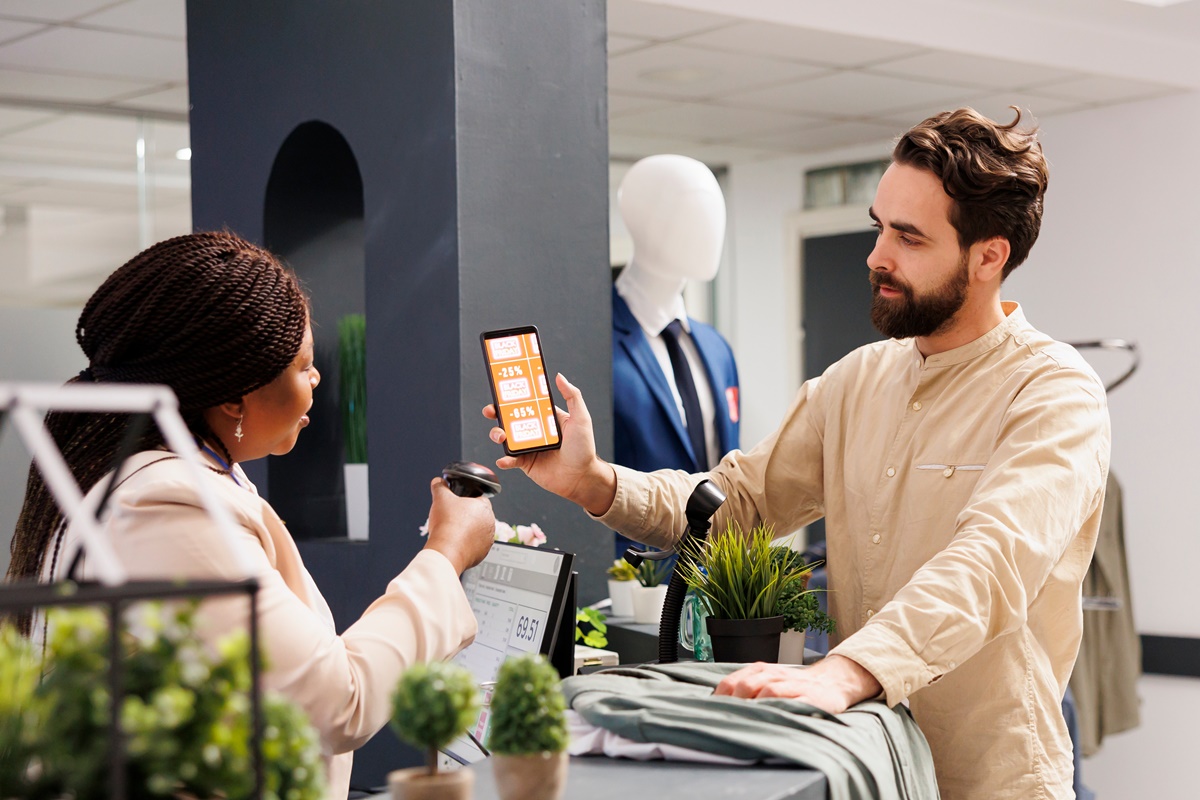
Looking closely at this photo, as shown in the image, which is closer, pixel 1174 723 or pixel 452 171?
pixel 452 171

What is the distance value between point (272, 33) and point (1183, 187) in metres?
4.06

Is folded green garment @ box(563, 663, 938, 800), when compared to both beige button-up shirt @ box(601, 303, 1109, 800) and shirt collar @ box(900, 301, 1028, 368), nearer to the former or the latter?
beige button-up shirt @ box(601, 303, 1109, 800)

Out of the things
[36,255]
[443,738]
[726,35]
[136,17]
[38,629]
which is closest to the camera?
[443,738]

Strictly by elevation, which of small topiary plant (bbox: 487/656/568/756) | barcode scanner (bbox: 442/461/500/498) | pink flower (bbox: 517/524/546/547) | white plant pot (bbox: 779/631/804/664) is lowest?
white plant pot (bbox: 779/631/804/664)

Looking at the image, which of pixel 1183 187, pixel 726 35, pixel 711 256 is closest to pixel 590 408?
pixel 711 256

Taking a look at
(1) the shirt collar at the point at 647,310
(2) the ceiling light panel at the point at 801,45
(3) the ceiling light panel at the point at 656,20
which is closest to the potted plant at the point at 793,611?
(1) the shirt collar at the point at 647,310

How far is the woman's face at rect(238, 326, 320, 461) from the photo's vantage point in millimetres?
1392

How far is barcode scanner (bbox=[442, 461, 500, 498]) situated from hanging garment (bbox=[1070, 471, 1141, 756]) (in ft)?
13.0

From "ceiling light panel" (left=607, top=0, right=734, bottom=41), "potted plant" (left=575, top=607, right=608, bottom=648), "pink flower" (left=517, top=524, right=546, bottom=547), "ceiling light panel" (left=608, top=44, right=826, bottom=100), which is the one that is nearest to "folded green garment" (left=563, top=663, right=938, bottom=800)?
"pink flower" (left=517, top=524, right=546, bottom=547)

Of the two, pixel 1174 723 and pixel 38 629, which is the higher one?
pixel 38 629

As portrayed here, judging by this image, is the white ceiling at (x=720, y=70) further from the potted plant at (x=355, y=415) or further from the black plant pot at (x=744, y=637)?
the black plant pot at (x=744, y=637)

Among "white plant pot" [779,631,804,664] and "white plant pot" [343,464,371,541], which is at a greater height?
"white plant pot" [343,464,371,541]

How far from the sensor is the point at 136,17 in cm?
400

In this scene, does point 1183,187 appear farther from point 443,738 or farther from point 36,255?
point 443,738
